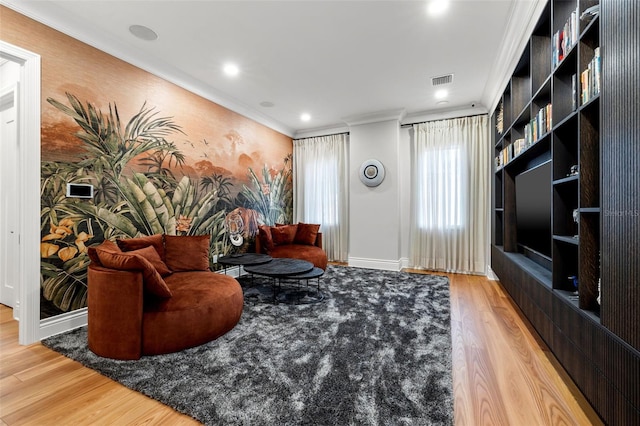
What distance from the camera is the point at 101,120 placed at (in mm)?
2727

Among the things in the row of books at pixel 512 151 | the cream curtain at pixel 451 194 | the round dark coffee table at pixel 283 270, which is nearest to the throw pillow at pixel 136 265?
the round dark coffee table at pixel 283 270

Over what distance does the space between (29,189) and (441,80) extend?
4.46 metres

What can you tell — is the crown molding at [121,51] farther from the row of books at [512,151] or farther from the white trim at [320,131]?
the row of books at [512,151]

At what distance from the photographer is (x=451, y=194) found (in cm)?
469

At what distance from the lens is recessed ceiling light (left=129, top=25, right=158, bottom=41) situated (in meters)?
2.60

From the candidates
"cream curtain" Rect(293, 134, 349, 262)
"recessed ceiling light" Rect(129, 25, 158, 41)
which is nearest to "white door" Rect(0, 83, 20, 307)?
"recessed ceiling light" Rect(129, 25, 158, 41)

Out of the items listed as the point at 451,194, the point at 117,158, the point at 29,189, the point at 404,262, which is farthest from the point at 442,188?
the point at 29,189

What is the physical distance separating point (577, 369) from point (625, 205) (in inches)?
35.4

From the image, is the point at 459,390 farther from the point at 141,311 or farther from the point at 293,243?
the point at 293,243

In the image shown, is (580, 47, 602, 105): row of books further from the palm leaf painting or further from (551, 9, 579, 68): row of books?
the palm leaf painting

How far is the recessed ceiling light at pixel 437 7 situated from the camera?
2262 mm

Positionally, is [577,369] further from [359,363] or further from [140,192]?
[140,192]

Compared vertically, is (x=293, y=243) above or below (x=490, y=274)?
above

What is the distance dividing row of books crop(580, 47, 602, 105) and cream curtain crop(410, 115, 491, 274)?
314 cm
